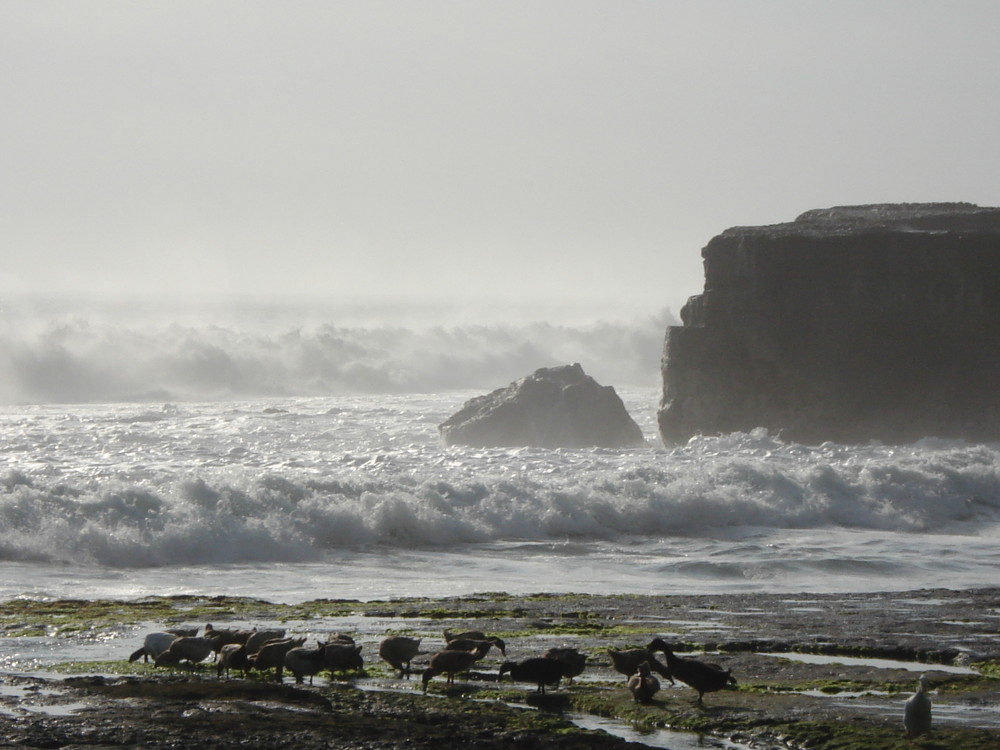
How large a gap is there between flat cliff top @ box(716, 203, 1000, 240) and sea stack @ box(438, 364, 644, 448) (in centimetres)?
735

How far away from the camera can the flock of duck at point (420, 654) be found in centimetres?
1240

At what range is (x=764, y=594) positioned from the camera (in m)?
21.0

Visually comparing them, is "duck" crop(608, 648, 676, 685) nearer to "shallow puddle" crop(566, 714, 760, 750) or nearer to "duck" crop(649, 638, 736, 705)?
"duck" crop(649, 638, 736, 705)

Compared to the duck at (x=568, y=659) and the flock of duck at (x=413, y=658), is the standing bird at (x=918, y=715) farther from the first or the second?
the duck at (x=568, y=659)

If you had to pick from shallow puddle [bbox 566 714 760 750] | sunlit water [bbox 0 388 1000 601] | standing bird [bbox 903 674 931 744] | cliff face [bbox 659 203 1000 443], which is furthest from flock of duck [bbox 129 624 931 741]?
cliff face [bbox 659 203 1000 443]

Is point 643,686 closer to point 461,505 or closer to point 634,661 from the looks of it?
point 634,661

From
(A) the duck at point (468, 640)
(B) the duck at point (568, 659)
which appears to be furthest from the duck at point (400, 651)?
(B) the duck at point (568, 659)

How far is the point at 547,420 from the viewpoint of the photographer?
49.2 meters

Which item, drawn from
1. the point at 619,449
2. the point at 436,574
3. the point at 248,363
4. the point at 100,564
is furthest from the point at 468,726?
the point at 248,363

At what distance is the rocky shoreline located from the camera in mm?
10711

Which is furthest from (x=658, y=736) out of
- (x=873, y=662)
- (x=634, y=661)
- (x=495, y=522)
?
(x=495, y=522)

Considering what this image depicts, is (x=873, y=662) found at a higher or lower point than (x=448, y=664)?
lower

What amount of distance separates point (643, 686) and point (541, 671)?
3.46ft

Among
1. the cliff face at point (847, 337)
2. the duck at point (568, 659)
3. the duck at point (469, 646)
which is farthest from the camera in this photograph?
the cliff face at point (847, 337)
